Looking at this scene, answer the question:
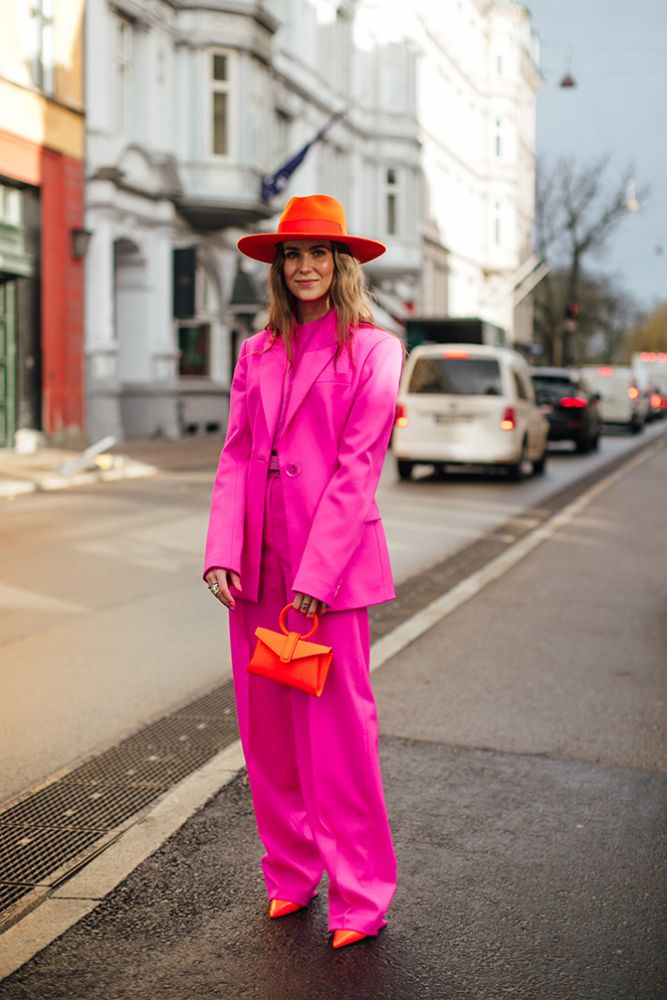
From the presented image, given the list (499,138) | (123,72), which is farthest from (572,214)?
(123,72)

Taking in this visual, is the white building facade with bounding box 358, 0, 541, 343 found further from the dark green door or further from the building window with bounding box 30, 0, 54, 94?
the dark green door

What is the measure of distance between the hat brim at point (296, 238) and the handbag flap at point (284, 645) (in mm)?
938

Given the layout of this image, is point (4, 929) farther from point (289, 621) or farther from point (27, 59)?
point (27, 59)

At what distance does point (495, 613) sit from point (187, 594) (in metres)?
2.04

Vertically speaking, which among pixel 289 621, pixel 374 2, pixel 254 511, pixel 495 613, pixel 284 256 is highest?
pixel 374 2

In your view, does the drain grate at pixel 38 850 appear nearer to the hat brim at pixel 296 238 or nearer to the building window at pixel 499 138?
the hat brim at pixel 296 238

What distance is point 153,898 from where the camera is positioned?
3617 millimetres

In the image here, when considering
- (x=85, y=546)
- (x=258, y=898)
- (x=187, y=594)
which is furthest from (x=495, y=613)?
(x=258, y=898)

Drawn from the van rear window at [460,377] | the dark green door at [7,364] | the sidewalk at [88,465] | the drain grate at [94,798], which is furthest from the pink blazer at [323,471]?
the dark green door at [7,364]

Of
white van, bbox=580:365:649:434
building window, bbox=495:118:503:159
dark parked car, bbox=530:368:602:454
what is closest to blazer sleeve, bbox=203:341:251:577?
dark parked car, bbox=530:368:602:454

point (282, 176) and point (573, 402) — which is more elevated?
point (282, 176)

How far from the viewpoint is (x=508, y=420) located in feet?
61.2

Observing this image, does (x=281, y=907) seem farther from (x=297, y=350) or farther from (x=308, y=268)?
(x=308, y=268)

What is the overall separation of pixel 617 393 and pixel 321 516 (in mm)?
36387
